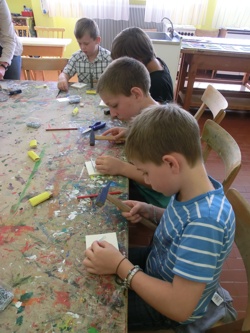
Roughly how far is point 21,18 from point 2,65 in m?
2.76

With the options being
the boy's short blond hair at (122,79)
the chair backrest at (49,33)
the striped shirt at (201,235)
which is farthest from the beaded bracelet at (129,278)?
the chair backrest at (49,33)

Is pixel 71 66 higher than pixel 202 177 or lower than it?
lower

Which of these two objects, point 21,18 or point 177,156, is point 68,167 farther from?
point 21,18

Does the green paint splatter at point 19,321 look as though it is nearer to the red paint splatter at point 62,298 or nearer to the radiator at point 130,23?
the red paint splatter at point 62,298

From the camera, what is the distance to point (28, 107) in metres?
1.51

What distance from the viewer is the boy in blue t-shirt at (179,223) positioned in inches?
22.4

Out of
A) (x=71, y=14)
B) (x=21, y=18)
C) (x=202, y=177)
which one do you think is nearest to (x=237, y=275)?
(x=202, y=177)

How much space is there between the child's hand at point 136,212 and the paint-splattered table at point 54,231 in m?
0.03

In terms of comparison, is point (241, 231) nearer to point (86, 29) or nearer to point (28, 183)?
point (28, 183)

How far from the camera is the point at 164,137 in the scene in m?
0.62

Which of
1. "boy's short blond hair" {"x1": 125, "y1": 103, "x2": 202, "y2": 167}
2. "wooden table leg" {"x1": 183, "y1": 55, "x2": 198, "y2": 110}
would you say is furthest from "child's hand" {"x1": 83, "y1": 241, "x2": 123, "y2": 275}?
"wooden table leg" {"x1": 183, "y1": 55, "x2": 198, "y2": 110}

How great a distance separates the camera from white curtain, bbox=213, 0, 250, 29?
3951 mm

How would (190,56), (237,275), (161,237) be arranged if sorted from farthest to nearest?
(190,56), (237,275), (161,237)

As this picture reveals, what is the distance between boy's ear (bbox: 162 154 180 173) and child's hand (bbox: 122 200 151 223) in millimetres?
257
